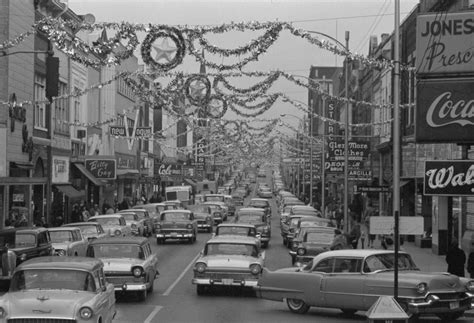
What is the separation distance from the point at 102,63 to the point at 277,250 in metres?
15.5

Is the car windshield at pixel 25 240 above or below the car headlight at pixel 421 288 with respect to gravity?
above

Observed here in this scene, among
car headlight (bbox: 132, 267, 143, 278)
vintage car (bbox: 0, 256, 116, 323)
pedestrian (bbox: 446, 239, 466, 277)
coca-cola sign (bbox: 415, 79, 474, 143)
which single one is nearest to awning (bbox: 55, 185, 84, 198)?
car headlight (bbox: 132, 267, 143, 278)

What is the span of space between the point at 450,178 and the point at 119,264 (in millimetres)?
9434

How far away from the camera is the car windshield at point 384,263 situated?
18.2 m

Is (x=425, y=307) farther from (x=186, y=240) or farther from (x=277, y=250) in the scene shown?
(x=186, y=240)

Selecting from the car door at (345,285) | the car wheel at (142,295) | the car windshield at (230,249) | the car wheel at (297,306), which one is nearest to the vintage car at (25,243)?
the car wheel at (142,295)

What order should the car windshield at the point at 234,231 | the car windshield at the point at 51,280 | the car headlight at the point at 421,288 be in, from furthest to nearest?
the car windshield at the point at 234,231
the car headlight at the point at 421,288
the car windshield at the point at 51,280

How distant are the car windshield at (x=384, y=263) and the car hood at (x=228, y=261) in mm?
4195

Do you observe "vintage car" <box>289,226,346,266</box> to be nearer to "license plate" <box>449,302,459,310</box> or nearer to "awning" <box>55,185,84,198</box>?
"license plate" <box>449,302,459,310</box>

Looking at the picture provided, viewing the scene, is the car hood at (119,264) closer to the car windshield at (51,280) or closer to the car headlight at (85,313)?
the car windshield at (51,280)

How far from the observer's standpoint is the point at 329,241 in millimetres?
28031

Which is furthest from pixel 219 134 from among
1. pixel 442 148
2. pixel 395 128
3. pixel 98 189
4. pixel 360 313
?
pixel 360 313

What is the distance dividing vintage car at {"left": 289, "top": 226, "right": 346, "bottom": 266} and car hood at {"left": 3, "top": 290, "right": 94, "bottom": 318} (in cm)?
1358

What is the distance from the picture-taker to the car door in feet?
58.5
